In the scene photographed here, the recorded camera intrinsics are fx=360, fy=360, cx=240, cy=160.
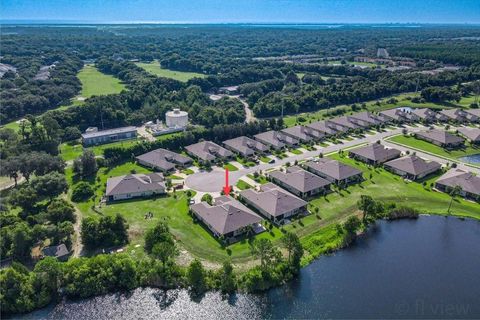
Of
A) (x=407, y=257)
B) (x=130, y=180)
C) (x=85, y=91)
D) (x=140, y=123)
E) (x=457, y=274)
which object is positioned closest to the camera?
(x=457, y=274)

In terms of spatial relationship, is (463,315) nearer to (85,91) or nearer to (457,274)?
(457,274)

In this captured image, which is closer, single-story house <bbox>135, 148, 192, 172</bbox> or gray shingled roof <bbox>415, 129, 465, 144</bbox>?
single-story house <bbox>135, 148, 192, 172</bbox>

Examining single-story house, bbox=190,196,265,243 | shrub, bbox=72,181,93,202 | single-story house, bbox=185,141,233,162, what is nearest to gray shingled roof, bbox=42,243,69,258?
shrub, bbox=72,181,93,202

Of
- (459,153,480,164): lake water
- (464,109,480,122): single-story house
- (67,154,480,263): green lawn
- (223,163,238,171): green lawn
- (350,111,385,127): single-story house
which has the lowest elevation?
(67,154,480,263): green lawn

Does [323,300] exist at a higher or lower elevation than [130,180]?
lower

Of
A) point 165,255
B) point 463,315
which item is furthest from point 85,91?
point 463,315

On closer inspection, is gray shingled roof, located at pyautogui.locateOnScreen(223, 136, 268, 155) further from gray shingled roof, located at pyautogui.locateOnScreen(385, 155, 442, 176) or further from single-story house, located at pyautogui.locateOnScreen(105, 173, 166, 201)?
gray shingled roof, located at pyautogui.locateOnScreen(385, 155, 442, 176)

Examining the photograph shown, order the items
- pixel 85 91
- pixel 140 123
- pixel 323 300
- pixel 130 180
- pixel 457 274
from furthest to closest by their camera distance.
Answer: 1. pixel 85 91
2. pixel 140 123
3. pixel 130 180
4. pixel 457 274
5. pixel 323 300
